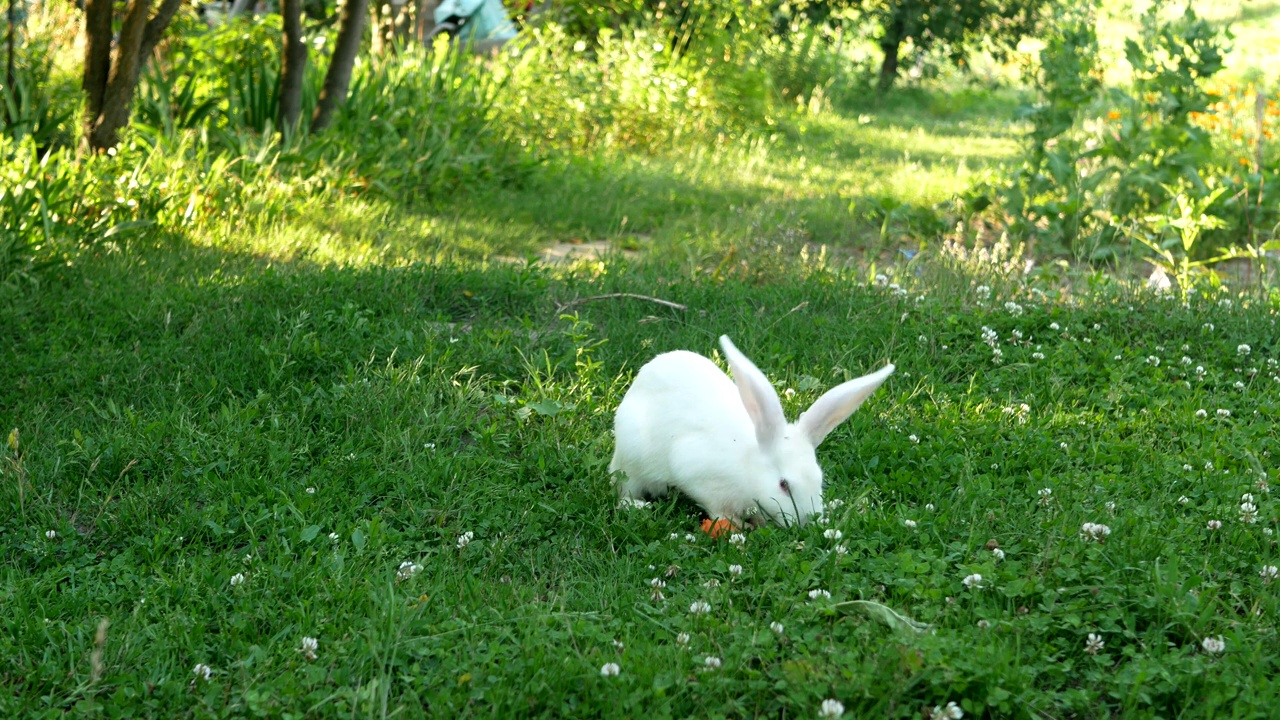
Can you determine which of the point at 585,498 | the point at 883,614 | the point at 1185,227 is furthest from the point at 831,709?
the point at 1185,227

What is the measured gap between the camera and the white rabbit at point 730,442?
109 inches

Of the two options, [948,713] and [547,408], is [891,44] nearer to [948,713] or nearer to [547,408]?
[547,408]

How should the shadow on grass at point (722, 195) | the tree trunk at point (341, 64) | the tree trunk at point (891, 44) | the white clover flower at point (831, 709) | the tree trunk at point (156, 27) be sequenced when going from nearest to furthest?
the white clover flower at point (831, 709) → the tree trunk at point (156, 27) → the shadow on grass at point (722, 195) → the tree trunk at point (341, 64) → the tree trunk at point (891, 44)

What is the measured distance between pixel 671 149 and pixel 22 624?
24.4 feet

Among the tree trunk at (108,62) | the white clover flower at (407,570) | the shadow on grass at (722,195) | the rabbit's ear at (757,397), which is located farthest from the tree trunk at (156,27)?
the rabbit's ear at (757,397)

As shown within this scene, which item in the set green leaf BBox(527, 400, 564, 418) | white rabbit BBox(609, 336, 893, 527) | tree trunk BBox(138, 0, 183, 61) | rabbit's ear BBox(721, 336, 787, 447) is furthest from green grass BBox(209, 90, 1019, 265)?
rabbit's ear BBox(721, 336, 787, 447)

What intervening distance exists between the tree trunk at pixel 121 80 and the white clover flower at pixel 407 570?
4.14 meters

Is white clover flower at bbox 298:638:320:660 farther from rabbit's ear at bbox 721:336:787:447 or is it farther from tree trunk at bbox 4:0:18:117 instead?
tree trunk at bbox 4:0:18:117

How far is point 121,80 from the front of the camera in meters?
5.73

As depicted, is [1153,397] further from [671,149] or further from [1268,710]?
[671,149]

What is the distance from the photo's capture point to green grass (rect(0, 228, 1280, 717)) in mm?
2160

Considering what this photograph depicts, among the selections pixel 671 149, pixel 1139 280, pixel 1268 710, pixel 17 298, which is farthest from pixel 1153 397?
pixel 671 149

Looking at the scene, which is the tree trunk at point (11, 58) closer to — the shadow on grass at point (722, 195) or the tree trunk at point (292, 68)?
the tree trunk at point (292, 68)

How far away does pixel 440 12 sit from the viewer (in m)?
12.4
